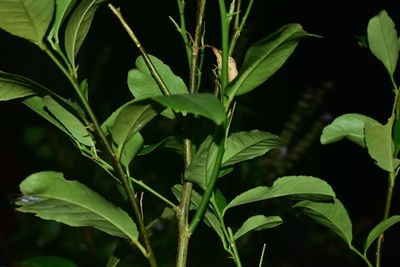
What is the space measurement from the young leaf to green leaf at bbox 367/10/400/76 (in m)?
0.18

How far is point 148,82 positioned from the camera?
502 mm

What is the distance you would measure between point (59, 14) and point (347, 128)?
0.27 metres

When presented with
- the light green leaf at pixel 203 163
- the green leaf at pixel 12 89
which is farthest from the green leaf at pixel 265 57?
the green leaf at pixel 12 89

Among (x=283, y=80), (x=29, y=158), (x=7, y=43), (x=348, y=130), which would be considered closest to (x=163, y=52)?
(x=283, y=80)

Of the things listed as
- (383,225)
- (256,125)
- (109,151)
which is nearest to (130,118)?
(109,151)

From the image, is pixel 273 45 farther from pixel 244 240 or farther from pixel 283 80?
pixel 283 80

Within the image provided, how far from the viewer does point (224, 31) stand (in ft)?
1.27

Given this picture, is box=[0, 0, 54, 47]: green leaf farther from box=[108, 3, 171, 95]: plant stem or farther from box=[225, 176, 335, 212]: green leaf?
box=[225, 176, 335, 212]: green leaf

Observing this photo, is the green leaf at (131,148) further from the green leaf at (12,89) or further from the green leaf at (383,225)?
the green leaf at (383,225)

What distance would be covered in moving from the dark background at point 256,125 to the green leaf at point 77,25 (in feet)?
2.99

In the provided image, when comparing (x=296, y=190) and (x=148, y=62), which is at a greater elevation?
(x=148, y=62)

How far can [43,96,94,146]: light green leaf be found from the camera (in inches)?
16.7

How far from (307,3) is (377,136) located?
89.7 inches

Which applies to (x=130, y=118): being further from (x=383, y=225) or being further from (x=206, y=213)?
(x=383, y=225)
